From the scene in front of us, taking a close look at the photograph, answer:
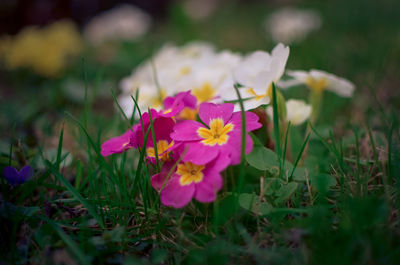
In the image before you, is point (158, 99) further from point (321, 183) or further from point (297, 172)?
point (321, 183)

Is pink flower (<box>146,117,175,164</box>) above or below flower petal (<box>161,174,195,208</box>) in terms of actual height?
above

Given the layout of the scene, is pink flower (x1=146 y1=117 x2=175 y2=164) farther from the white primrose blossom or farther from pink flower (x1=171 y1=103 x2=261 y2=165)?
the white primrose blossom

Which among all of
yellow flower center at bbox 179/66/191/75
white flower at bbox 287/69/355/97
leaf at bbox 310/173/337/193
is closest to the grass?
leaf at bbox 310/173/337/193

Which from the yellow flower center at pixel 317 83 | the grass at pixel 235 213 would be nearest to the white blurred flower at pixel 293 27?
the grass at pixel 235 213

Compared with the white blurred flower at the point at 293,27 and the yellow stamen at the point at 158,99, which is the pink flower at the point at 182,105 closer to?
the yellow stamen at the point at 158,99

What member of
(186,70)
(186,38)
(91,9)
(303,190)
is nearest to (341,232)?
(303,190)

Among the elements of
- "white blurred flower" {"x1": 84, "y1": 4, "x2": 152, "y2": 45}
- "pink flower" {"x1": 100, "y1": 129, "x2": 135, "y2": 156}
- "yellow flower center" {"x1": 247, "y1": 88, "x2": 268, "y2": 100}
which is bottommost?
"pink flower" {"x1": 100, "y1": 129, "x2": 135, "y2": 156}
